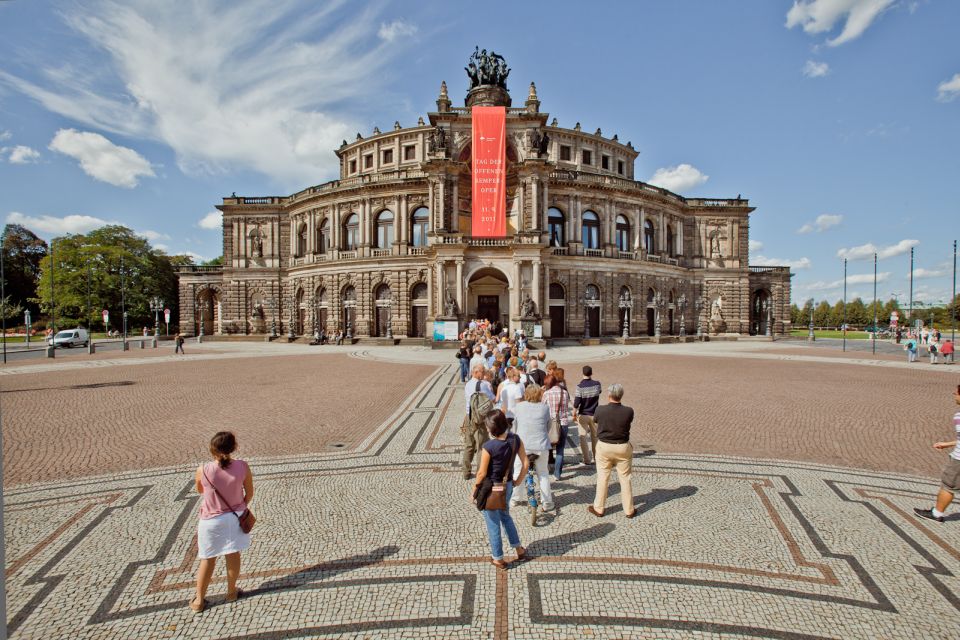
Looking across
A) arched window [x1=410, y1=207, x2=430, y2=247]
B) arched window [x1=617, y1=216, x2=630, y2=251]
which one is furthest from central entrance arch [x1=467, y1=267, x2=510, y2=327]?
arched window [x1=617, y1=216, x2=630, y2=251]

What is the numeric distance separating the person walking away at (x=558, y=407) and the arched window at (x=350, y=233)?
1408 inches

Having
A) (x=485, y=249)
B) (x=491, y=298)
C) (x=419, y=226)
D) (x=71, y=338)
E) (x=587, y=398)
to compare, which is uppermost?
(x=419, y=226)

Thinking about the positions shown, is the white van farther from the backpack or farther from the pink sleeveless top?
the pink sleeveless top

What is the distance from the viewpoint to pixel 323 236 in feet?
138

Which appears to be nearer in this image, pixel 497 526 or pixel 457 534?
pixel 497 526

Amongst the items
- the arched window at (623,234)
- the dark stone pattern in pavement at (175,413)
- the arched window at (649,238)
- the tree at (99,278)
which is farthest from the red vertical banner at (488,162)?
the tree at (99,278)

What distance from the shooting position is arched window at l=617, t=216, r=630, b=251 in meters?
40.7

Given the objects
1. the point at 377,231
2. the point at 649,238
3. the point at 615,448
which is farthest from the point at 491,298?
the point at 615,448

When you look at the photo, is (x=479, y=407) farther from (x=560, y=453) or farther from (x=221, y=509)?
(x=221, y=509)

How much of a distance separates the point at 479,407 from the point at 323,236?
129ft

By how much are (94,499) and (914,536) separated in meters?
11.8

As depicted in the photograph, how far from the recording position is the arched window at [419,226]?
38.3m

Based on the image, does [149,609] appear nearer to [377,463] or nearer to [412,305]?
[377,463]

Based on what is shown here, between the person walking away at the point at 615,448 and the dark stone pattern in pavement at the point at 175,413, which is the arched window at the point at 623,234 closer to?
the dark stone pattern in pavement at the point at 175,413
